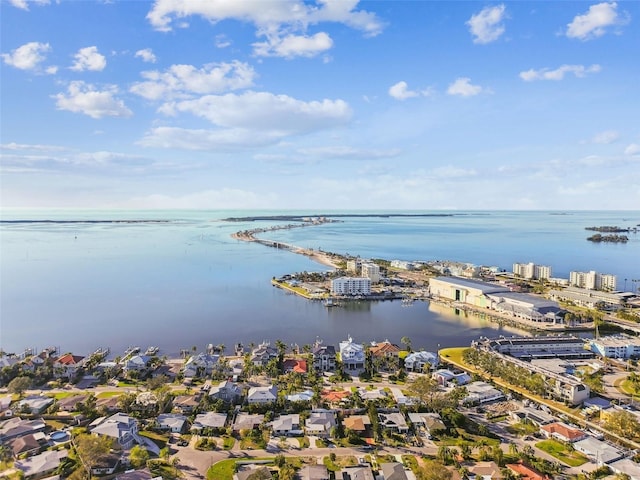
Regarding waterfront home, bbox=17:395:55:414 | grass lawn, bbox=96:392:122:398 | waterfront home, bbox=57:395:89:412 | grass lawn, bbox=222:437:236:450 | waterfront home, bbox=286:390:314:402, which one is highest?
waterfront home, bbox=286:390:314:402

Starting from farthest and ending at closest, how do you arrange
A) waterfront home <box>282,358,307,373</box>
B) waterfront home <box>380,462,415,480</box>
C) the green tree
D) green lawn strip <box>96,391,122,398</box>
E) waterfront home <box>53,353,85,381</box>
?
waterfront home <box>282,358,307,373</box> → waterfront home <box>53,353,85,381</box> → green lawn strip <box>96,391,122,398</box> → the green tree → waterfront home <box>380,462,415,480</box>

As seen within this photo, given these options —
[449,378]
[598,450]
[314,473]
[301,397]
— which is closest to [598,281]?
[449,378]

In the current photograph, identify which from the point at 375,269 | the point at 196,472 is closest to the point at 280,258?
the point at 375,269

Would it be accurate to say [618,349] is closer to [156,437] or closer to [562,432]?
[562,432]

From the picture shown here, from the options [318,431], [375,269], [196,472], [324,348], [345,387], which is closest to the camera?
[196,472]

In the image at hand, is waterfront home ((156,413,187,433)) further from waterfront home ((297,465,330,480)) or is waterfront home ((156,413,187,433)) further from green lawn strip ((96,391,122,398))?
waterfront home ((297,465,330,480))

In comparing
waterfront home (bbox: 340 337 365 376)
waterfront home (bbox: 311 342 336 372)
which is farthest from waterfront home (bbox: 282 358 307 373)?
waterfront home (bbox: 340 337 365 376)

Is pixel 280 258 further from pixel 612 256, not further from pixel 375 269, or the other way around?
pixel 612 256
